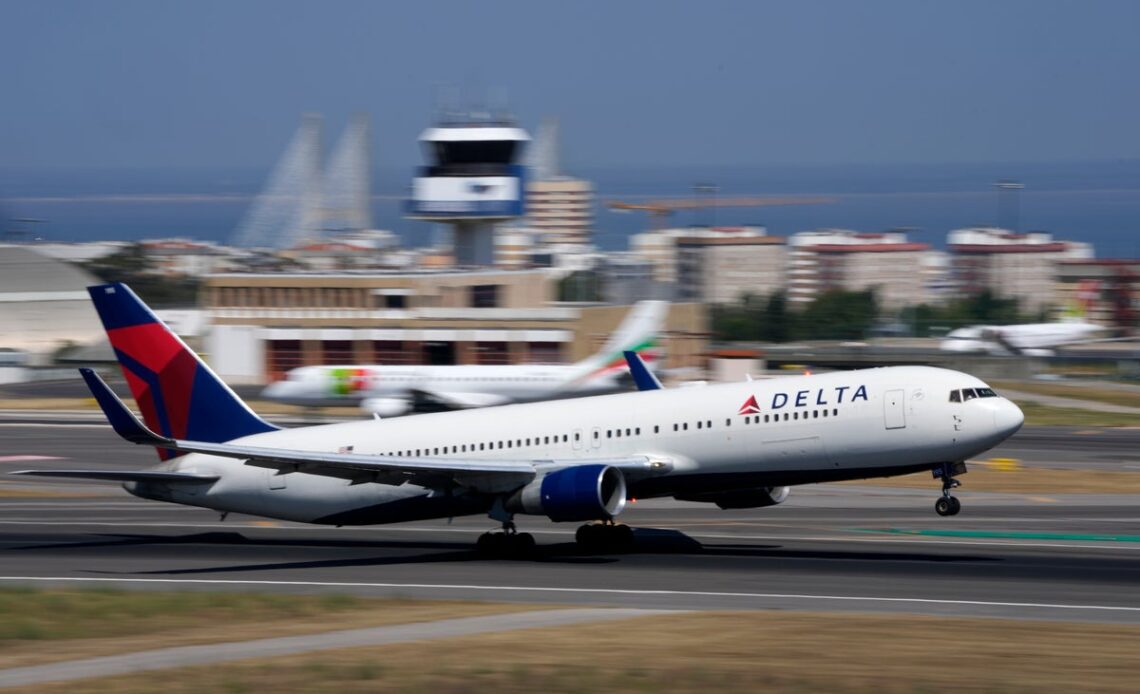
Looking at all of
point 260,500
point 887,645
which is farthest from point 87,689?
point 260,500

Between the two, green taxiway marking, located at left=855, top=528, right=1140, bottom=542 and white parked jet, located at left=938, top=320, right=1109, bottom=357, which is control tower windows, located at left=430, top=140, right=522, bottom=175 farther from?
green taxiway marking, located at left=855, top=528, right=1140, bottom=542

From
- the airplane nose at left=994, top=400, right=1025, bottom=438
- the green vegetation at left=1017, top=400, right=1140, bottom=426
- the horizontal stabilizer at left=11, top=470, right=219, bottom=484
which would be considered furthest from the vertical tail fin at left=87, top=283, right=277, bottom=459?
the green vegetation at left=1017, top=400, right=1140, bottom=426

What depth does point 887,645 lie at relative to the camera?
20.7 metres

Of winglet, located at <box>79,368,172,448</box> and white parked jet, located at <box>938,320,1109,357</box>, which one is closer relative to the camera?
winglet, located at <box>79,368,172,448</box>

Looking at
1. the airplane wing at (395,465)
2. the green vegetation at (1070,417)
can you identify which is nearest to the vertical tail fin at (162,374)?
the airplane wing at (395,465)

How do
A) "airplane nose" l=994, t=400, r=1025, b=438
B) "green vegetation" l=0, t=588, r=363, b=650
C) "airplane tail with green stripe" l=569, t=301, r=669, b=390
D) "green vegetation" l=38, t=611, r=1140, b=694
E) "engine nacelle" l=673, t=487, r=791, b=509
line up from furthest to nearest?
"airplane tail with green stripe" l=569, t=301, r=669, b=390 < "engine nacelle" l=673, t=487, r=791, b=509 < "airplane nose" l=994, t=400, r=1025, b=438 < "green vegetation" l=0, t=588, r=363, b=650 < "green vegetation" l=38, t=611, r=1140, b=694

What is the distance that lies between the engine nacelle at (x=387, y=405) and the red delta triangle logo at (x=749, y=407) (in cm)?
5673

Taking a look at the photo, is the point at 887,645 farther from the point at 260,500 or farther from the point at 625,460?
the point at 260,500

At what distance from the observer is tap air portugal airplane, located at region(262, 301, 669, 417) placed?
286 feet

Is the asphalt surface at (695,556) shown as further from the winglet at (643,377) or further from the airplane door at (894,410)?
the winglet at (643,377)

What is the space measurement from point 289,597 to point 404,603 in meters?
2.49

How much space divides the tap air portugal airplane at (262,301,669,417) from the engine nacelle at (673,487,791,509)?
51739 millimetres

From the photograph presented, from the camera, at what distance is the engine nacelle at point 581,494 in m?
31.3

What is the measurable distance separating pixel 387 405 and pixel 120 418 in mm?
57736
